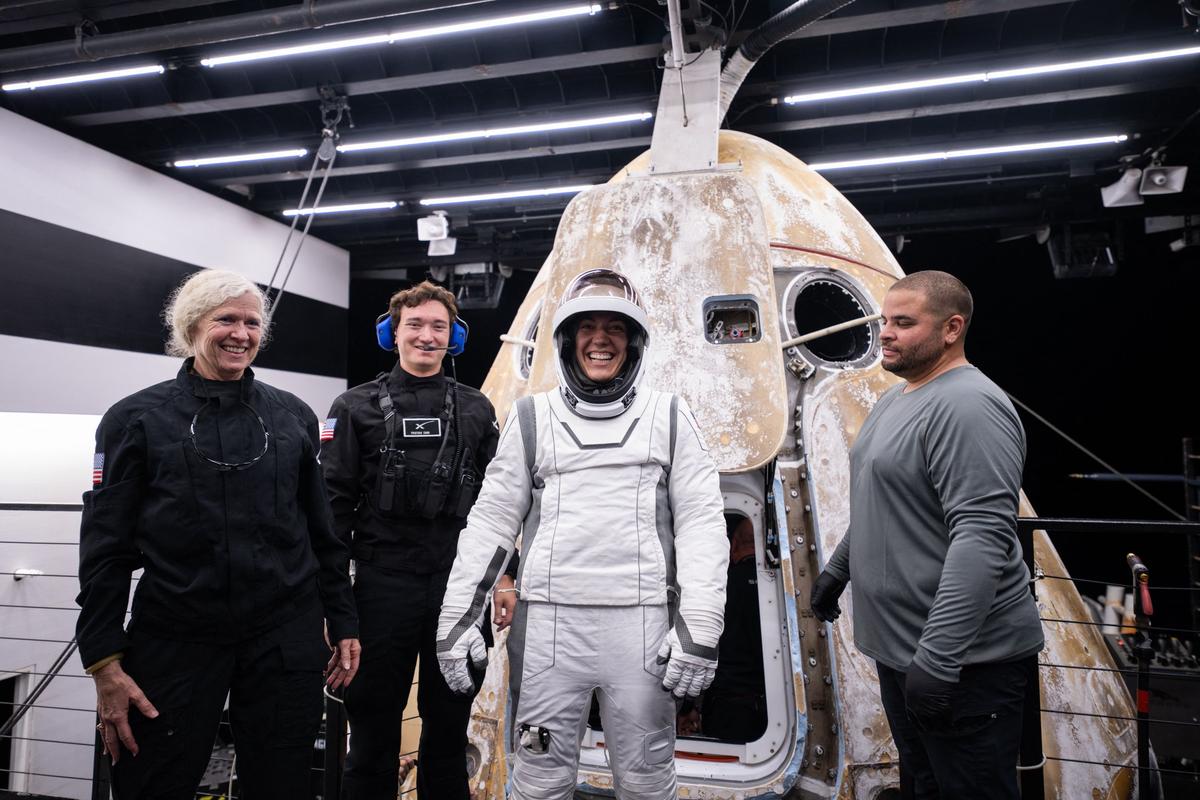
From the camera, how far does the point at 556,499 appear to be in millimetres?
1987

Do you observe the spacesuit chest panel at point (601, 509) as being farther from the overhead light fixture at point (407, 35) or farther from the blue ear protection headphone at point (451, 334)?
the overhead light fixture at point (407, 35)

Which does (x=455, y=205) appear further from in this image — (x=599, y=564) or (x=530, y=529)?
(x=599, y=564)

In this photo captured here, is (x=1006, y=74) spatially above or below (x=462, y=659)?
above

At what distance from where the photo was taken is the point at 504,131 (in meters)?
7.54

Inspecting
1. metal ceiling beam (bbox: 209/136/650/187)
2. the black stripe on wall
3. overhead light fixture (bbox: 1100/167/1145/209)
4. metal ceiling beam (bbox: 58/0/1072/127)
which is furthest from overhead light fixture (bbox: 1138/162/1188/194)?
the black stripe on wall

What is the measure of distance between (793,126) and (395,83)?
4.16m

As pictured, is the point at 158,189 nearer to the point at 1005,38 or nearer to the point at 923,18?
the point at 923,18

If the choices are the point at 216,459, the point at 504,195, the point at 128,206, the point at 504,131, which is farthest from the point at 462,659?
the point at 128,206

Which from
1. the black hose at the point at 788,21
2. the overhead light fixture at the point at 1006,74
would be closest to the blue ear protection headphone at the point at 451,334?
the black hose at the point at 788,21

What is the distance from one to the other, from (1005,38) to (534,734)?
700cm

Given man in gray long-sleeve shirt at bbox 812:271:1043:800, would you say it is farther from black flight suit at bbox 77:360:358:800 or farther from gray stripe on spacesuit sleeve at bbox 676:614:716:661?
black flight suit at bbox 77:360:358:800

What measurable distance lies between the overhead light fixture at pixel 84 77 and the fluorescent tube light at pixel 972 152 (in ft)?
23.2

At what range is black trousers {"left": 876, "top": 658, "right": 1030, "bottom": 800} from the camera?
1.74m

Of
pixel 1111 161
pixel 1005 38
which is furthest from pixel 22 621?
pixel 1111 161
